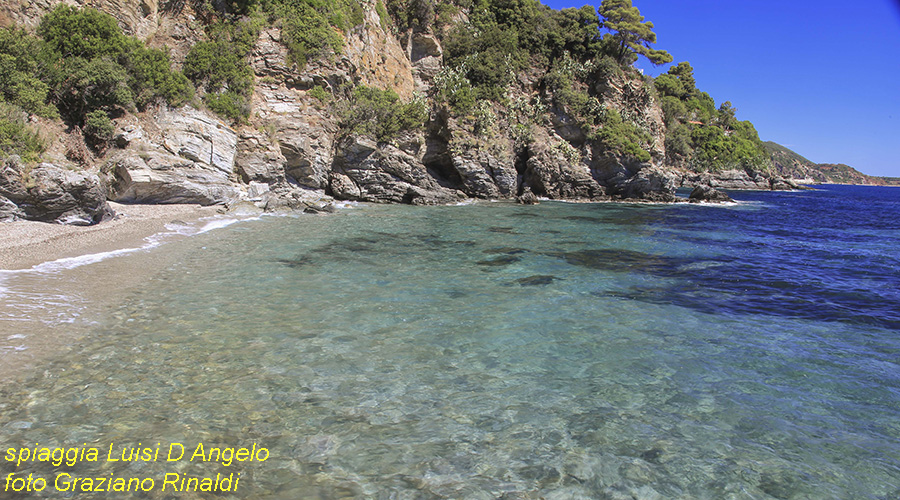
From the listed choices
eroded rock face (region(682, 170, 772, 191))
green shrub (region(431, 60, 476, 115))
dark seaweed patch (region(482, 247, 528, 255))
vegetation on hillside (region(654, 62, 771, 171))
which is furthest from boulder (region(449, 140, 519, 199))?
eroded rock face (region(682, 170, 772, 191))

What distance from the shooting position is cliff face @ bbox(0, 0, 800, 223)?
19578 millimetres

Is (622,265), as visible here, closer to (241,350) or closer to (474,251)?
(474,251)

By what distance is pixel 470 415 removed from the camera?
17.9ft

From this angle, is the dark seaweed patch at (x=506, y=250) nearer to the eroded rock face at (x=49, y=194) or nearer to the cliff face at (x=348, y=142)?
the cliff face at (x=348, y=142)

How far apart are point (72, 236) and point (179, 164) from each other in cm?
772

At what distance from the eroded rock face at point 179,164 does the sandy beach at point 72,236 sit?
127cm

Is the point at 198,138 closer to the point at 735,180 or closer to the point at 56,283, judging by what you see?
the point at 56,283

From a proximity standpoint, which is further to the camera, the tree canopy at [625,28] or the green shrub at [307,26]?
the tree canopy at [625,28]

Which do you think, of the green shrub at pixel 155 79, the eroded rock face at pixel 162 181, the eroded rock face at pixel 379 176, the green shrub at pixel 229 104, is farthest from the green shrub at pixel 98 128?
the eroded rock face at pixel 379 176

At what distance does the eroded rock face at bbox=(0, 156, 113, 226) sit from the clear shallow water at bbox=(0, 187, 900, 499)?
4358mm

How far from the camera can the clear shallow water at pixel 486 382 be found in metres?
4.43

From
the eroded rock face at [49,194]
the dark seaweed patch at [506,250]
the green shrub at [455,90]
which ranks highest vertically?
the green shrub at [455,90]

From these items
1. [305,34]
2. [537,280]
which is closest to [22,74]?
[305,34]

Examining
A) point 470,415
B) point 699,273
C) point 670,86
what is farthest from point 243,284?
point 670,86
